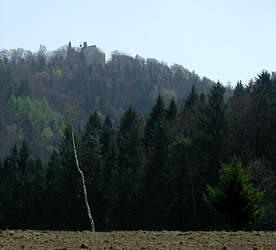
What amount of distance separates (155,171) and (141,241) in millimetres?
35451

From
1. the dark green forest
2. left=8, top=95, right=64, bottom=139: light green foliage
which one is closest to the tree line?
the dark green forest

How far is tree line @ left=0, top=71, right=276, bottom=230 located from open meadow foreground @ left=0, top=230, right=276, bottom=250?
21356mm

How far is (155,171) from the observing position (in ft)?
165

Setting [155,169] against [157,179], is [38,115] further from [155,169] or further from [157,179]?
[157,179]

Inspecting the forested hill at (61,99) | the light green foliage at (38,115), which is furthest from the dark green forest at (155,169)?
the light green foliage at (38,115)

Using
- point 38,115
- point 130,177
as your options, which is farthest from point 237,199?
point 38,115

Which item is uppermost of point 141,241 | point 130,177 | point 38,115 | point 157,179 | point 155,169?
point 38,115

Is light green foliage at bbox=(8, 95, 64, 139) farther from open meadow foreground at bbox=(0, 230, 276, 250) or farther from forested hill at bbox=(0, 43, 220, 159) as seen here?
open meadow foreground at bbox=(0, 230, 276, 250)

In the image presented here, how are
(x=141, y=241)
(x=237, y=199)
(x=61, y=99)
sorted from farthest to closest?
(x=61, y=99) → (x=237, y=199) → (x=141, y=241)

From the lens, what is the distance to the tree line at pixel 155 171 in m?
44.9

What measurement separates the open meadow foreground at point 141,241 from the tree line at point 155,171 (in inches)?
841

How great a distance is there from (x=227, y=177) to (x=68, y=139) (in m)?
38.5

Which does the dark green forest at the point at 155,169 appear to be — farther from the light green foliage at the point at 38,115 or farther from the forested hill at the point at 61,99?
the light green foliage at the point at 38,115

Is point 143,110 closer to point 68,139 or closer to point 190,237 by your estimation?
point 68,139
